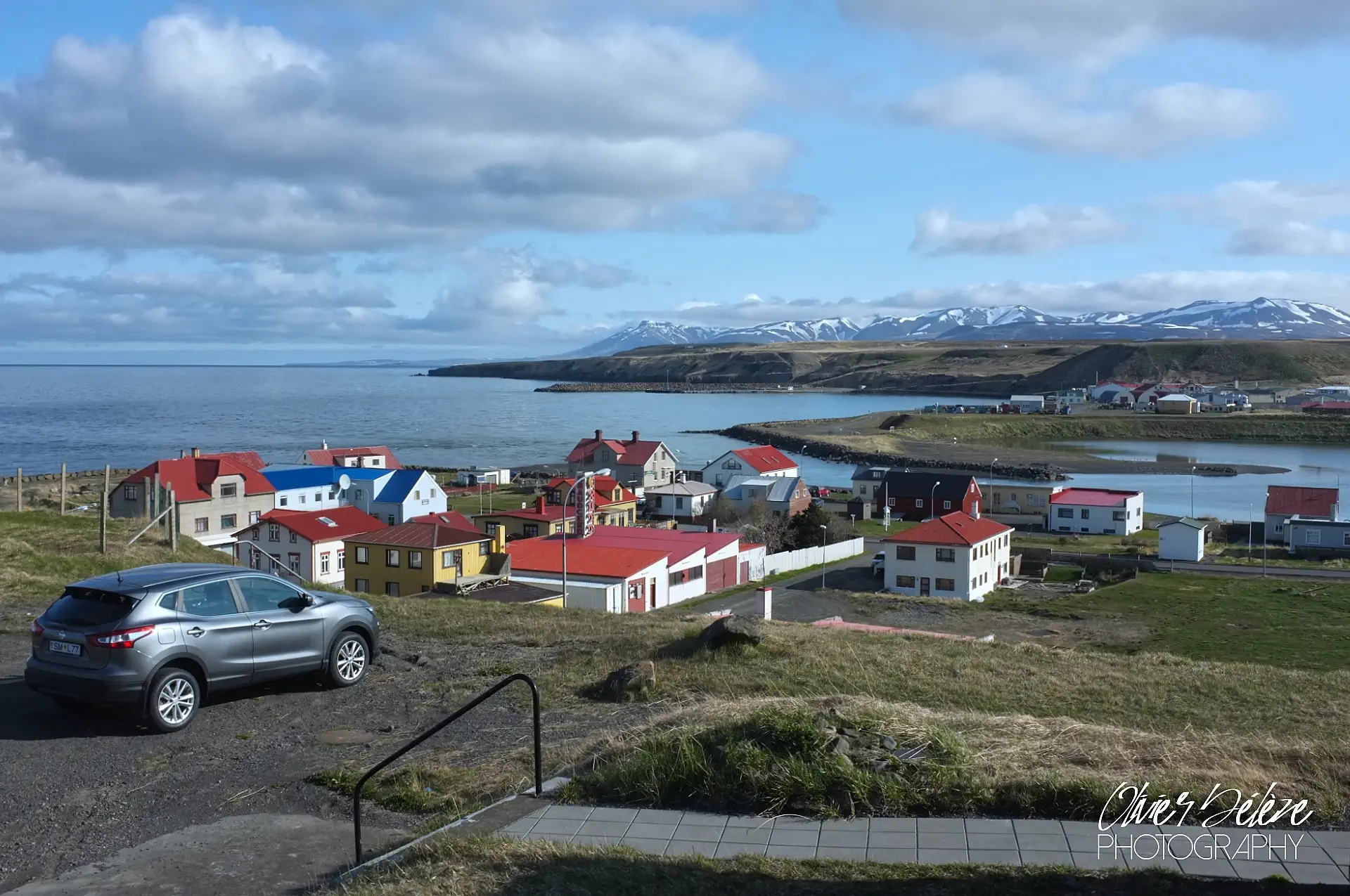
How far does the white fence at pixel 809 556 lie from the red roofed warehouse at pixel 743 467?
18.5m

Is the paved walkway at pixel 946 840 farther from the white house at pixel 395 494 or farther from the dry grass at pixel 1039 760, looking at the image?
the white house at pixel 395 494

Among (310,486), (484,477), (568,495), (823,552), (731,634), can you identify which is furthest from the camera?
(484,477)

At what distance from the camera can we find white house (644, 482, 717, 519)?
198 ft

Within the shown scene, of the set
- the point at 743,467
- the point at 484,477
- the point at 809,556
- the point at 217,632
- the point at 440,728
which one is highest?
the point at 217,632

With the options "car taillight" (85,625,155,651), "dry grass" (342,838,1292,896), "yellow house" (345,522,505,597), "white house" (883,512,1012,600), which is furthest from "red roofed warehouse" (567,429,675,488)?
"dry grass" (342,838,1292,896)

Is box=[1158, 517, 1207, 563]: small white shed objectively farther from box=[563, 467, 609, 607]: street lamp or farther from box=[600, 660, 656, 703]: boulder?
box=[600, 660, 656, 703]: boulder

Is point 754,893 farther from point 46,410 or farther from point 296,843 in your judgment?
point 46,410

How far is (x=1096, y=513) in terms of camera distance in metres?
58.0

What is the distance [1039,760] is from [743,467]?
5994cm

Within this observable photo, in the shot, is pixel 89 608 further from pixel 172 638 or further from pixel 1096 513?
pixel 1096 513

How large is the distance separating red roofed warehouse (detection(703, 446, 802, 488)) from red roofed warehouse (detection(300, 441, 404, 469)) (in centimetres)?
2004

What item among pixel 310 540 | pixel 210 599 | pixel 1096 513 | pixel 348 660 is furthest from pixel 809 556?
pixel 210 599

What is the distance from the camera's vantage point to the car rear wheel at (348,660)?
9805 mm

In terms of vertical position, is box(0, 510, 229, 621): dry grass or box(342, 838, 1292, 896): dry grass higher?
box(342, 838, 1292, 896): dry grass
